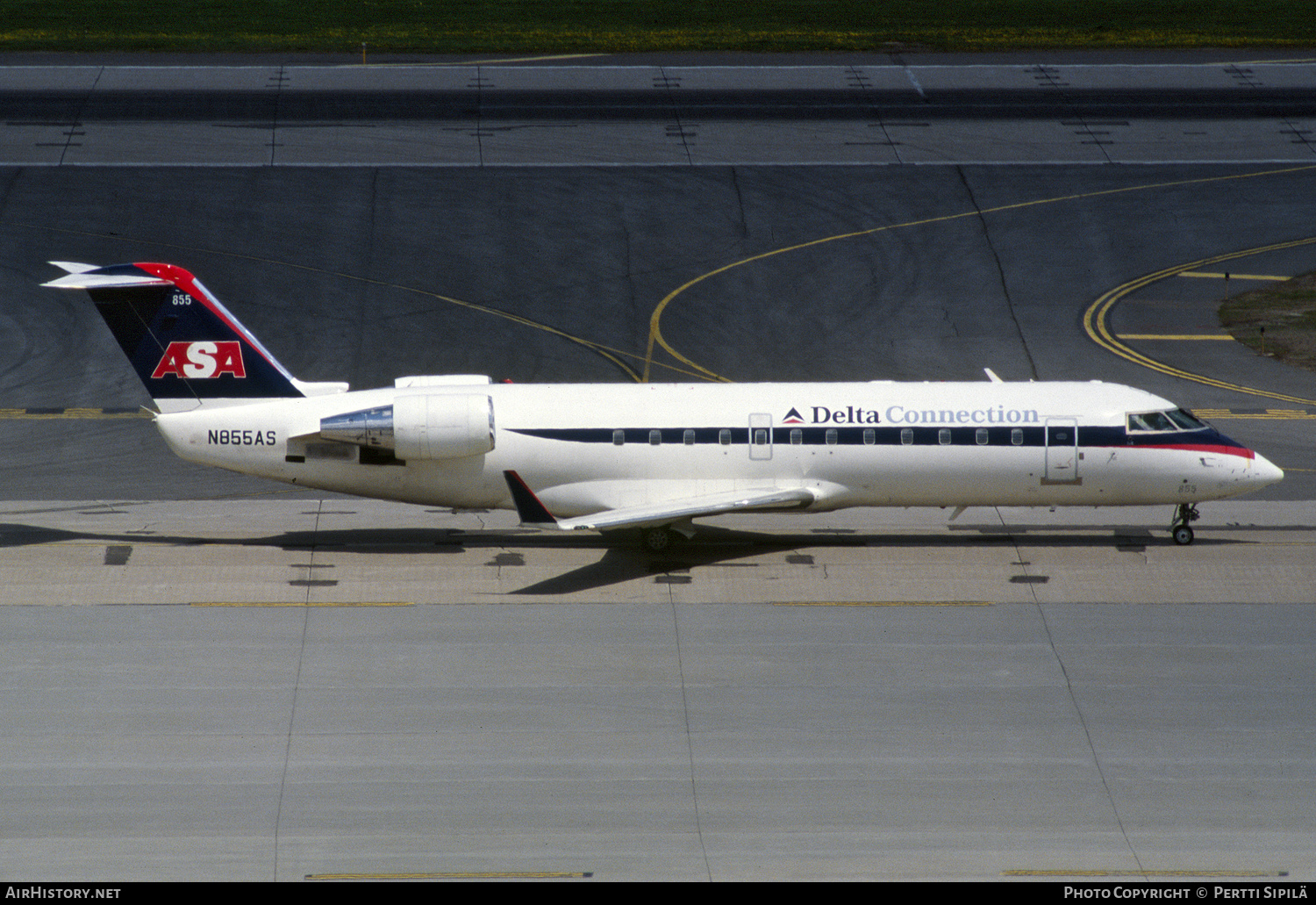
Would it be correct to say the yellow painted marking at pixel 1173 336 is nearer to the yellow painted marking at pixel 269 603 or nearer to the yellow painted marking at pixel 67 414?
the yellow painted marking at pixel 269 603

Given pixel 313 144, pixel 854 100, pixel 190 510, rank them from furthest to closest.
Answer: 1. pixel 854 100
2. pixel 313 144
3. pixel 190 510

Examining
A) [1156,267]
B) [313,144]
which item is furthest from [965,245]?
[313,144]

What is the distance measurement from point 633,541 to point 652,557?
127 centimetres

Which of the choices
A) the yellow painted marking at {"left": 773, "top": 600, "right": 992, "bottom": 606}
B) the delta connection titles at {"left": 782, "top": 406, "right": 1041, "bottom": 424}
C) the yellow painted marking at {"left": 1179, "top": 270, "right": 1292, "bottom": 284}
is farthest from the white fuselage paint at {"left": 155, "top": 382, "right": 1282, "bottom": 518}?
the yellow painted marking at {"left": 1179, "top": 270, "right": 1292, "bottom": 284}

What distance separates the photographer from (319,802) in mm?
25188

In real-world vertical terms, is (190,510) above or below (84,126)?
below

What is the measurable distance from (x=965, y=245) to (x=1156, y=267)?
6794mm

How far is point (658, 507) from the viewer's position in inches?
1336

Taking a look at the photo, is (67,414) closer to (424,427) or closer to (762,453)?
(424,427)

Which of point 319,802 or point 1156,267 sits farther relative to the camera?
point 1156,267

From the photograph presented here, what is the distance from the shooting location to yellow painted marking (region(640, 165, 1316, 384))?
49000 mm
